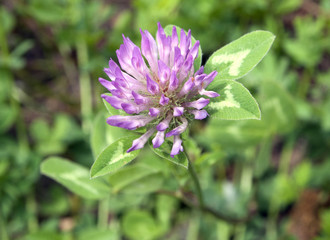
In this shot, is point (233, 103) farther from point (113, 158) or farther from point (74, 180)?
point (74, 180)

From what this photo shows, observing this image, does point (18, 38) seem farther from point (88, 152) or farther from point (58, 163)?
point (58, 163)

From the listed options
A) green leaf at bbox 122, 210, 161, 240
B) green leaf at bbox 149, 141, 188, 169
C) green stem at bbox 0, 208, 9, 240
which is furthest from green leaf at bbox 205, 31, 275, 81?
green stem at bbox 0, 208, 9, 240

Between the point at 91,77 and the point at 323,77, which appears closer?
the point at 323,77

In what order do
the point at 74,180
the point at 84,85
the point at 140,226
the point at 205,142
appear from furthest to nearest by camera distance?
the point at 84,85, the point at 205,142, the point at 140,226, the point at 74,180

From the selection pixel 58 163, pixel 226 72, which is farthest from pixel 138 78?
pixel 58 163

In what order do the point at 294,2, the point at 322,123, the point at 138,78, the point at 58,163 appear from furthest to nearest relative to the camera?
the point at 294,2 < the point at 322,123 < the point at 58,163 < the point at 138,78

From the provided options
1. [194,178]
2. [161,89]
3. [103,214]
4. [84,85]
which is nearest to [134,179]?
[194,178]

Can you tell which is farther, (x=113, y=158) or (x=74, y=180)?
(x=74, y=180)

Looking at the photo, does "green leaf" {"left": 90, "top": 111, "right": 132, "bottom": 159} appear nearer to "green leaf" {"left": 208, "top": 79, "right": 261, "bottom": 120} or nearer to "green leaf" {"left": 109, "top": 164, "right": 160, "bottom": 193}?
"green leaf" {"left": 109, "top": 164, "right": 160, "bottom": 193}
